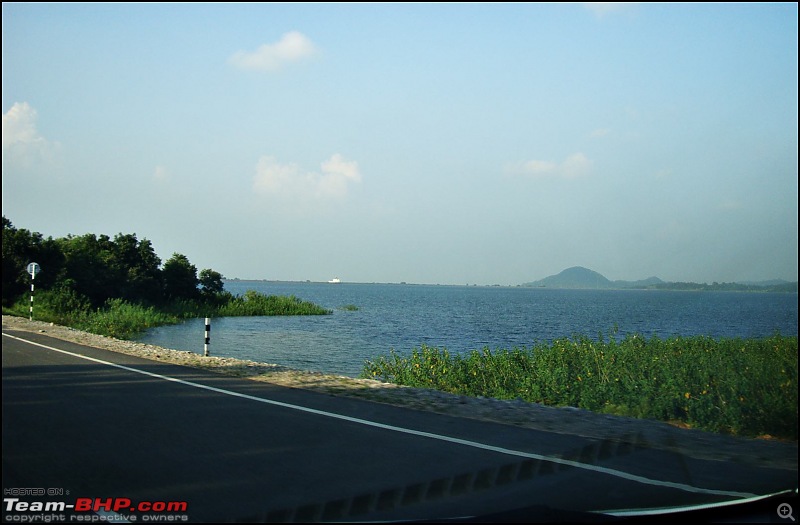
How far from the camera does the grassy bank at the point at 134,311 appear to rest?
33.7m

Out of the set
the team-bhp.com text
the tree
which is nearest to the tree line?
the tree

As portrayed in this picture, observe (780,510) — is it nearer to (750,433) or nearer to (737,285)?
(750,433)

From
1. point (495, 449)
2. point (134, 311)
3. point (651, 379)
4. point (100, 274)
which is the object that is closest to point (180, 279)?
point (100, 274)

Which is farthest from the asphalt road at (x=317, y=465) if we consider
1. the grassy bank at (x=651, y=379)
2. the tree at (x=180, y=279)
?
the tree at (x=180, y=279)

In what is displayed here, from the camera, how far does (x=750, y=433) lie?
924 centimetres

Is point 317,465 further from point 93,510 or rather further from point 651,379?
point 651,379

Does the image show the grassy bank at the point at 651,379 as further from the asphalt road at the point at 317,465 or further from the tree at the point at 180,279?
the tree at the point at 180,279

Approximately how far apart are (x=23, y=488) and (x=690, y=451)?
7.03 m

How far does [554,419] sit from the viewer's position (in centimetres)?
954

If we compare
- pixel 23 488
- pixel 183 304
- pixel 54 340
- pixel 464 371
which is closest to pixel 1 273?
pixel 183 304

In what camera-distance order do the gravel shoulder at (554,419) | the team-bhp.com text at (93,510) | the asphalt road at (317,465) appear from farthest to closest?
the gravel shoulder at (554,419) → the asphalt road at (317,465) → the team-bhp.com text at (93,510)

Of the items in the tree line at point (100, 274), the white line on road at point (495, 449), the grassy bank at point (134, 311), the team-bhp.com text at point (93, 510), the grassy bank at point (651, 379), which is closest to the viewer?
the team-bhp.com text at point (93, 510)

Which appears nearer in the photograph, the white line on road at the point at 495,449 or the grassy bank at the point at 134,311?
the white line on road at the point at 495,449

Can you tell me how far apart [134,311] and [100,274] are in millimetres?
6600
